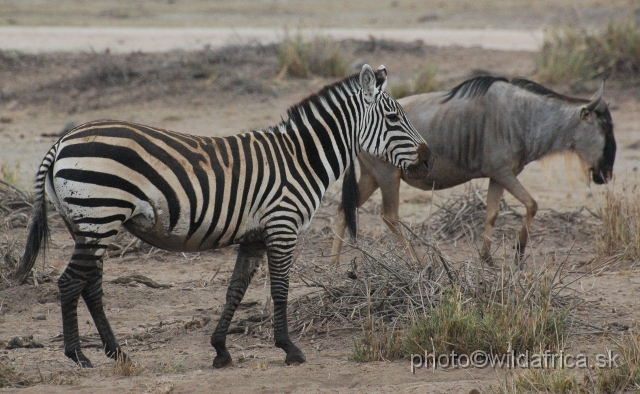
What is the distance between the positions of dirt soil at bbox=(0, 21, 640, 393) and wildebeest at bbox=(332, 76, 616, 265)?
0.52 metres

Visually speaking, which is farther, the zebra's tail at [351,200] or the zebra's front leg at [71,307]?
the zebra's tail at [351,200]

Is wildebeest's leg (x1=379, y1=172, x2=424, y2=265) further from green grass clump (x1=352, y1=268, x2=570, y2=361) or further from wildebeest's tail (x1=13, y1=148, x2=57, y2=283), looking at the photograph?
wildebeest's tail (x1=13, y1=148, x2=57, y2=283)

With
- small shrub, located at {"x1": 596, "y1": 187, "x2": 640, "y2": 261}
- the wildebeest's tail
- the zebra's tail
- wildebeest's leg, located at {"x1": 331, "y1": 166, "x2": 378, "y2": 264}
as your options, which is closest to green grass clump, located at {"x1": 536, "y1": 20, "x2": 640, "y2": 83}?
small shrub, located at {"x1": 596, "y1": 187, "x2": 640, "y2": 261}

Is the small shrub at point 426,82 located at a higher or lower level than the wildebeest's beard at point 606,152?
higher

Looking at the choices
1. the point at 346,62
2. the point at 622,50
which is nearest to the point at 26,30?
the point at 346,62

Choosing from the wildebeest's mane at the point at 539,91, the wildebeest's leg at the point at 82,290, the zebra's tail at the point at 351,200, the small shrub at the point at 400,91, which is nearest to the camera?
the wildebeest's leg at the point at 82,290

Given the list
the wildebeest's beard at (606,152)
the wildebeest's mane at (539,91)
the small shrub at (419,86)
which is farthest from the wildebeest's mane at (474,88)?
the small shrub at (419,86)

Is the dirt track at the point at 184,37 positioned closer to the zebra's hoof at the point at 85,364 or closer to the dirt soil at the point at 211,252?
the dirt soil at the point at 211,252

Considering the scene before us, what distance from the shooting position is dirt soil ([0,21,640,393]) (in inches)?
190

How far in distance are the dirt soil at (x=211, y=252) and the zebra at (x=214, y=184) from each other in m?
0.39

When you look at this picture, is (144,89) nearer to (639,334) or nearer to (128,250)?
(128,250)

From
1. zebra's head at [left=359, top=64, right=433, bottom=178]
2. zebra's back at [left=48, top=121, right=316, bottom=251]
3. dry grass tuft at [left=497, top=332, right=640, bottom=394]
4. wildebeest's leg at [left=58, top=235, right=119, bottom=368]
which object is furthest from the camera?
zebra's head at [left=359, top=64, right=433, bottom=178]

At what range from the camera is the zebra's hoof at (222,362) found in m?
5.13

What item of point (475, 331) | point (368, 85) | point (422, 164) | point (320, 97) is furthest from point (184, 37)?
point (475, 331)
